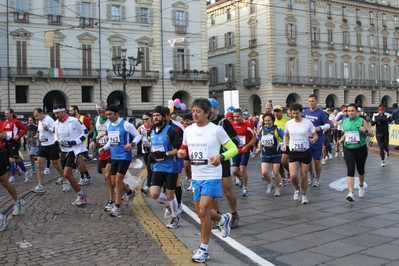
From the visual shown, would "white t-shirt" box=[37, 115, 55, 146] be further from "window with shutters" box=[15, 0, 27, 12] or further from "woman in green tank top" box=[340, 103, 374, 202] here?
"window with shutters" box=[15, 0, 27, 12]

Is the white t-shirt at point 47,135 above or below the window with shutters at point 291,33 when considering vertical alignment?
below

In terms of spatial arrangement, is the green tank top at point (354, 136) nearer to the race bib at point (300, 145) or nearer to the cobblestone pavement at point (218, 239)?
the race bib at point (300, 145)

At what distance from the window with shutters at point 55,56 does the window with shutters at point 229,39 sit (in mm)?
23019

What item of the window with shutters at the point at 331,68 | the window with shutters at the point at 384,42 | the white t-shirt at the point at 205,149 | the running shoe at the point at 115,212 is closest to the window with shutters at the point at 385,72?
the window with shutters at the point at 384,42

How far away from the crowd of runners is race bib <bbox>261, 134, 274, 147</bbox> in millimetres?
21

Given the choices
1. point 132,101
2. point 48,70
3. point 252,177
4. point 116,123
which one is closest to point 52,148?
point 116,123

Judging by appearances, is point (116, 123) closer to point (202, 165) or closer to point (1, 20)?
point (202, 165)

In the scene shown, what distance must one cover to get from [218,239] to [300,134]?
323cm

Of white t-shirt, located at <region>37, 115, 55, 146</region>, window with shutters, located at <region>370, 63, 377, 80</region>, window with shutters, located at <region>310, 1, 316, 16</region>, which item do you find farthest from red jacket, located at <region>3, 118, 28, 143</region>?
window with shutters, located at <region>370, 63, 377, 80</region>

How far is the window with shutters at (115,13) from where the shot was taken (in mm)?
42969

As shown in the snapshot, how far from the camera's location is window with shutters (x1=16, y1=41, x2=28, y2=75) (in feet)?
128

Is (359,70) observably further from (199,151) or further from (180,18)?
(199,151)

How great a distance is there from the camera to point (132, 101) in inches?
1740

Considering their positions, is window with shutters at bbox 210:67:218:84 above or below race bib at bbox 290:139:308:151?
above
